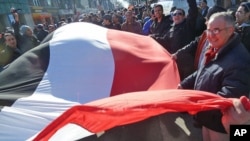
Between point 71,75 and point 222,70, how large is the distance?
5.19 feet

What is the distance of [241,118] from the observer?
2.20 metres

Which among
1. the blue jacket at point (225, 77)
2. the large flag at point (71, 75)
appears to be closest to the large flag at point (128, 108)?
the blue jacket at point (225, 77)

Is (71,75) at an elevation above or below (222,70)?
below

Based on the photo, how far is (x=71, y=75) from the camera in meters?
3.30

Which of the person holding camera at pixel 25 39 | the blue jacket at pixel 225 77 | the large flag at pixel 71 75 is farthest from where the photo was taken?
the person holding camera at pixel 25 39

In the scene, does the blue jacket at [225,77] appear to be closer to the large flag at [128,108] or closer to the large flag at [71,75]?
the large flag at [128,108]

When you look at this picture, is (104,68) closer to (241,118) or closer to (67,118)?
(67,118)

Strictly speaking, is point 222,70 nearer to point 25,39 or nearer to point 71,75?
point 71,75

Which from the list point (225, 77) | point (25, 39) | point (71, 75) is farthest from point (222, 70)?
point (25, 39)

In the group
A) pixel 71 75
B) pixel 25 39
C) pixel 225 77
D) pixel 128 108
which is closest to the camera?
pixel 128 108

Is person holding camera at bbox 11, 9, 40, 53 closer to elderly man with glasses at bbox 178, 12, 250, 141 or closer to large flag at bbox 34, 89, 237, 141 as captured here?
large flag at bbox 34, 89, 237, 141

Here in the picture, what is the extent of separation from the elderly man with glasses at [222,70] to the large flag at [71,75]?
87 cm

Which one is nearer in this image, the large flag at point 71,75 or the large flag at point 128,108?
the large flag at point 128,108

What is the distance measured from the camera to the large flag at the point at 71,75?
2805mm
